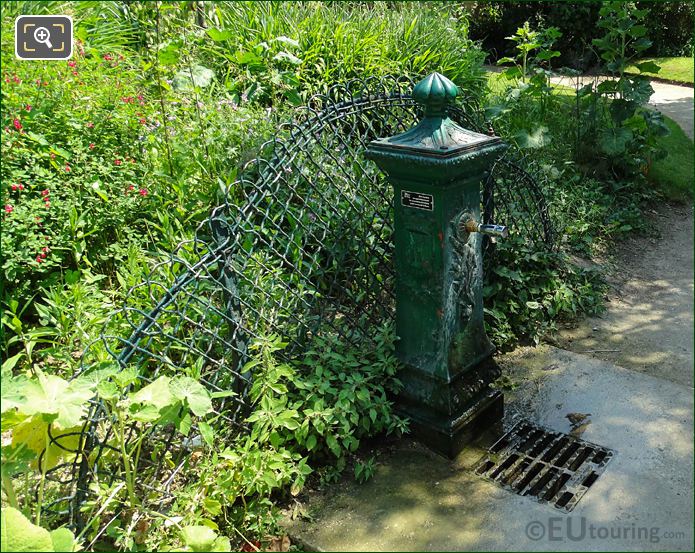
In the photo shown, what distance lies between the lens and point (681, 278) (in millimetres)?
5141

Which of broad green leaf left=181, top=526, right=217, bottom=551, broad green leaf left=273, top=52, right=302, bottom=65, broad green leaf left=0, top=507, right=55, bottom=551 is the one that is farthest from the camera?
broad green leaf left=273, top=52, right=302, bottom=65

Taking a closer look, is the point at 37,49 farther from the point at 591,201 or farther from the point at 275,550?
the point at 591,201

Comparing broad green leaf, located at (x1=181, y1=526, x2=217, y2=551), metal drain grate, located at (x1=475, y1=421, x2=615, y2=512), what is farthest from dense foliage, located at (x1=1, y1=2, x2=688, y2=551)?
metal drain grate, located at (x1=475, y1=421, x2=615, y2=512)

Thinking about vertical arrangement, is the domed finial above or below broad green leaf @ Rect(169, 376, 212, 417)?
above

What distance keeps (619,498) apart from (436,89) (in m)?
1.88

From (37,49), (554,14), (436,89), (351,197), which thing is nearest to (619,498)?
(436,89)

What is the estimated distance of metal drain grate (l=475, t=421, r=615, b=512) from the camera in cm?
299

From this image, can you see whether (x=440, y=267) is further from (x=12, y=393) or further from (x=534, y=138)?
(x=534, y=138)

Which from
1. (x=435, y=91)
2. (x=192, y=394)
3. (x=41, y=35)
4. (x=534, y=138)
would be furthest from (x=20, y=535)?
(x=534, y=138)

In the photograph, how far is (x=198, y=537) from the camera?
A: 2539 millimetres

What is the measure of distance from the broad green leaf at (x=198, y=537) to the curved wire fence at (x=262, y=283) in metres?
0.28

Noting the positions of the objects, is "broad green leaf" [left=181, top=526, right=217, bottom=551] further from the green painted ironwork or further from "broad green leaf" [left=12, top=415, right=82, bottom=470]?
the green painted ironwork

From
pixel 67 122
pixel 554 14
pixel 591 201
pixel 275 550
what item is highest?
pixel 554 14

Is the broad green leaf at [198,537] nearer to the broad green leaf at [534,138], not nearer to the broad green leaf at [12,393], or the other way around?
the broad green leaf at [12,393]
